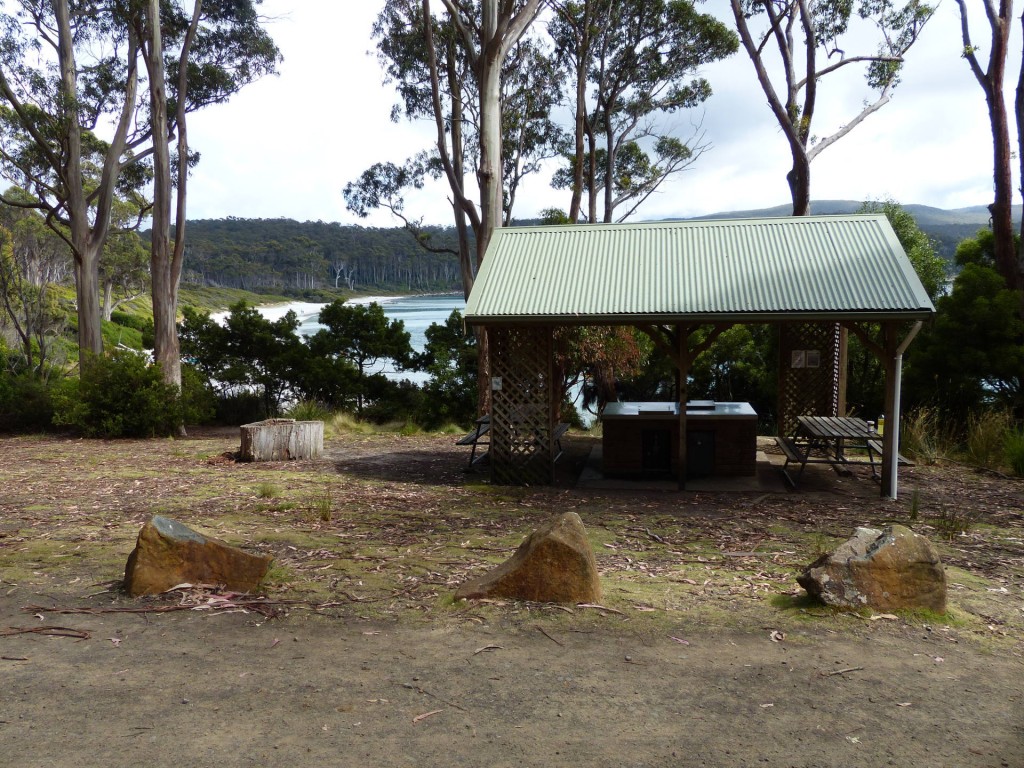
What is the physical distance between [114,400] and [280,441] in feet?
15.7

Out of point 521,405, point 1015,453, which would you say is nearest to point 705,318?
point 521,405

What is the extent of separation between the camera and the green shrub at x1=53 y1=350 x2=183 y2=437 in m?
14.7

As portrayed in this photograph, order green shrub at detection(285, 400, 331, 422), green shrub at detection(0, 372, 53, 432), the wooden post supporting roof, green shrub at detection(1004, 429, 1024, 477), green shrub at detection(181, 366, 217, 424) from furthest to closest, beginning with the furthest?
green shrub at detection(285, 400, 331, 422) < green shrub at detection(0, 372, 53, 432) < green shrub at detection(181, 366, 217, 424) < green shrub at detection(1004, 429, 1024, 477) < the wooden post supporting roof

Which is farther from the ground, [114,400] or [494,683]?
[114,400]

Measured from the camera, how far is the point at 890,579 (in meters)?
5.07

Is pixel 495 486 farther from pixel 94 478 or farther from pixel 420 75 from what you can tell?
pixel 420 75

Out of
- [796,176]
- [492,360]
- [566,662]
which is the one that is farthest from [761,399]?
[566,662]

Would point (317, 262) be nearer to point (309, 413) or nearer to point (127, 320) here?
point (127, 320)

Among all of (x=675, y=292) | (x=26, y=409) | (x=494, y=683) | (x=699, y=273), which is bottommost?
(x=494, y=683)

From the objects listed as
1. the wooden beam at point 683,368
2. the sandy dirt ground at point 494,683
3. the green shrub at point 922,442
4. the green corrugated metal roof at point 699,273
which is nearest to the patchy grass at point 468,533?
the sandy dirt ground at point 494,683

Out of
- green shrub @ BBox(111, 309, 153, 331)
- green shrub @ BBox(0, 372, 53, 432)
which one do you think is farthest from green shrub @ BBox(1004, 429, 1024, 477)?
green shrub @ BBox(111, 309, 153, 331)

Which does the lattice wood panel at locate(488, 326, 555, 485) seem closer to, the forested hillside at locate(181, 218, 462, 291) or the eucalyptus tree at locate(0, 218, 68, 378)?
the eucalyptus tree at locate(0, 218, 68, 378)

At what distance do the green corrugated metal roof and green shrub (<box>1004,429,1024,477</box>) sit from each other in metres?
3.51

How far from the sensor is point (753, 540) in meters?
7.24
